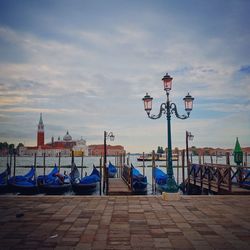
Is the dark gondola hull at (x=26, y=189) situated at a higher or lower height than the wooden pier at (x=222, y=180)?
lower

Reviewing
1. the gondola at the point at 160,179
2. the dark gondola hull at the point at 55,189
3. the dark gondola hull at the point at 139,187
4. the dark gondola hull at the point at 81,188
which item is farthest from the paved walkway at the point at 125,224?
the gondola at the point at 160,179

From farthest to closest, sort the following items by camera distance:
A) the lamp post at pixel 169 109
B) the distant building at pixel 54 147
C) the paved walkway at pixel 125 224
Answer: the distant building at pixel 54 147 → the lamp post at pixel 169 109 → the paved walkway at pixel 125 224

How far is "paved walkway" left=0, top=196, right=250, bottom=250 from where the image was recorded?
4363 mm

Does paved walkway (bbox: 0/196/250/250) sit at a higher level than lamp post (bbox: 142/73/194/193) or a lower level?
lower

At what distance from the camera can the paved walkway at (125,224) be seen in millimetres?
4363

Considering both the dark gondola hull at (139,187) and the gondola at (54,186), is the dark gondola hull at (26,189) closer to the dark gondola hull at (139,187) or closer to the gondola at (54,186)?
the gondola at (54,186)

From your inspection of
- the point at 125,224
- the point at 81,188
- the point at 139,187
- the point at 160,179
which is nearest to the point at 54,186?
the point at 81,188

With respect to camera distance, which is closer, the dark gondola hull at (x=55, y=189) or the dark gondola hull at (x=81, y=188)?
the dark gondola hull at (x=55, y=189)

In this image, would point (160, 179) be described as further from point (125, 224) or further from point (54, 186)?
point (125, 224)

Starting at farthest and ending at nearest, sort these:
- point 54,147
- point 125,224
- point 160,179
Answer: point 54,147
point 160,179
point 125,224

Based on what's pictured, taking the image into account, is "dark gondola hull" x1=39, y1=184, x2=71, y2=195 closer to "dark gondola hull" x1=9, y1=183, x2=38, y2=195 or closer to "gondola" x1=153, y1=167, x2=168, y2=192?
"dark gondola hull" x1=9, y1=183, x2=38, y2=195

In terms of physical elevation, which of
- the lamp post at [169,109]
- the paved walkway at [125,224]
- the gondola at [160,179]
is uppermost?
the lamp post at [169,109]

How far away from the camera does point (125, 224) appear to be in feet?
18.1

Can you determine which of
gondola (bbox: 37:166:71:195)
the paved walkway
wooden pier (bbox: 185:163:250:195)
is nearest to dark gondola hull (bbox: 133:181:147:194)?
wooden pier (bbox: 185:163:250:195)
